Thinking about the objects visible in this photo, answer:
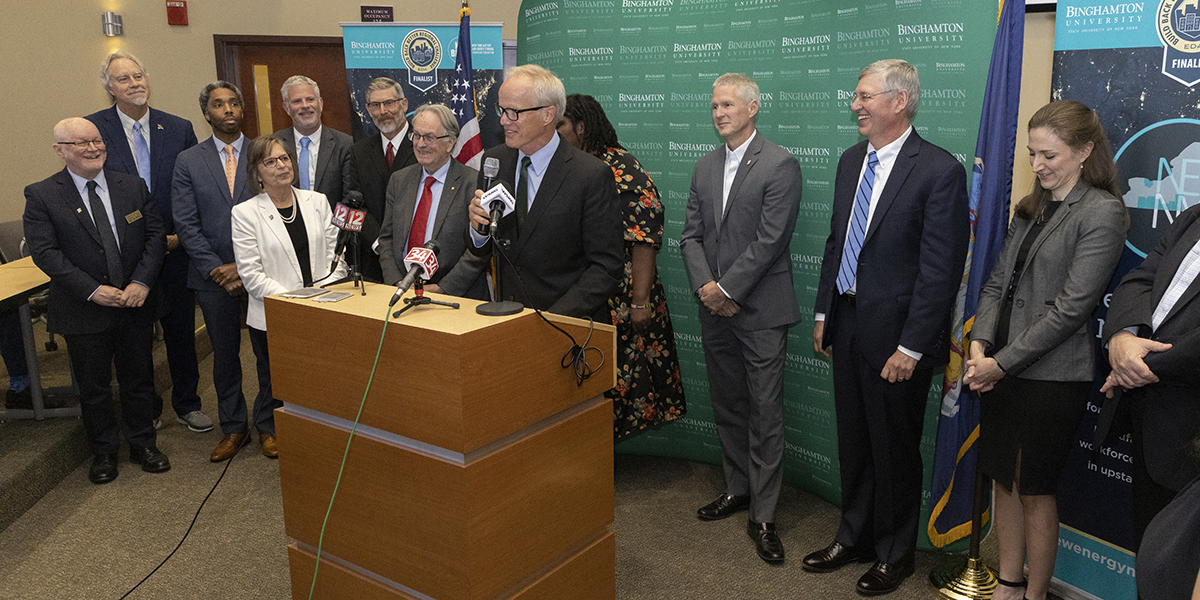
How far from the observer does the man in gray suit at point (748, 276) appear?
305 centimetres

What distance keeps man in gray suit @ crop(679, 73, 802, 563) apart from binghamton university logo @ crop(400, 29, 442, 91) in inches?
87.4

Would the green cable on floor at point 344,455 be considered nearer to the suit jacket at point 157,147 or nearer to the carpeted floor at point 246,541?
the carpeted floor at point 246,541

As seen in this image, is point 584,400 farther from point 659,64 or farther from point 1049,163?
point 659,64

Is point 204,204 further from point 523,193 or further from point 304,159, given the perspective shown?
point 523,193

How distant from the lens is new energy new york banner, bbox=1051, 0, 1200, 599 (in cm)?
234

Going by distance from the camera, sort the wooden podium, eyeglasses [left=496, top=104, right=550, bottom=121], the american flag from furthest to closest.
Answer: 1. the american flag
2. eyeglasses [left=496, top=104, right=550, bottom=121]
3. the wooden podium

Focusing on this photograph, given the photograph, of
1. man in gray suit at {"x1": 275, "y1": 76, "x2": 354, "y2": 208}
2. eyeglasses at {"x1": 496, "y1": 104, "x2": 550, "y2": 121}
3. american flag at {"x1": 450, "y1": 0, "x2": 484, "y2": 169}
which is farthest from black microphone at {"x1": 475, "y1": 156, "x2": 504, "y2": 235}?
man in gray suit at {"x1": 275, "y1": 76, "x2": 354, "y2": 208}

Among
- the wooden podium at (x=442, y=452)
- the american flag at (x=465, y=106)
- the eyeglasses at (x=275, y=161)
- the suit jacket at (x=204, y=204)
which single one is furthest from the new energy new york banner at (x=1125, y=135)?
the suit jacket at (x=204, y=204)

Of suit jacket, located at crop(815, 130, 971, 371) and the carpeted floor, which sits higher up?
suit jacket, located at crop(815, 130, 971, 371)

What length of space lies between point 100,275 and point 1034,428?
4017mm

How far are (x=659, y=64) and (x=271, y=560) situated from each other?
274 centimetres

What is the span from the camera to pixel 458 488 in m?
1.82

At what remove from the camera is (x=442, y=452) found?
186 cm

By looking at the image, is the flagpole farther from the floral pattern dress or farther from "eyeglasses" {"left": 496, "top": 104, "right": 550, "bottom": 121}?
"eyeglasses" {"left": 496, "top": 104, "right": 550, "bottom": 121}
